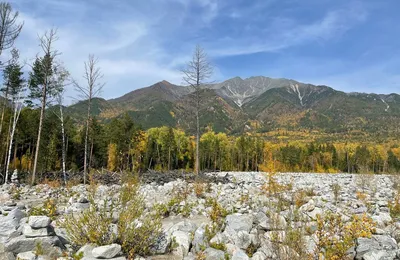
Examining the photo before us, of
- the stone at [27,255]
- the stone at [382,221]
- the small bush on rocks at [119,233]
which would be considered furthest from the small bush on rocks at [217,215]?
the stone at [27,255]

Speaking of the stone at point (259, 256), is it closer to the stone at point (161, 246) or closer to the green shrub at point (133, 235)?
the stone at point (161, 246)

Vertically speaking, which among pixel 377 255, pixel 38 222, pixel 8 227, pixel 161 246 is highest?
pixel 38 222

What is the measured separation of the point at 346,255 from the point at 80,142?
43.3m

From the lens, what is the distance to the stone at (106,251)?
514cm

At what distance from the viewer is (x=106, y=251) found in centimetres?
517

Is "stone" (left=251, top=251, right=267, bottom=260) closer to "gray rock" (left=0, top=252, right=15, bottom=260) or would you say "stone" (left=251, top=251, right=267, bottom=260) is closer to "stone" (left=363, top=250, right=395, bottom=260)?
"stone" (left=363, top=250, right=395, bottom=260)

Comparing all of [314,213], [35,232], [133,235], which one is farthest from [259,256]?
[35,232]

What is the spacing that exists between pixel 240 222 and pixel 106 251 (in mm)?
3253

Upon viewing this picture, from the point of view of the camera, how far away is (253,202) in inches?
413

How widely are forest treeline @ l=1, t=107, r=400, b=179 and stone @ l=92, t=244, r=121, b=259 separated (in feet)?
64.8

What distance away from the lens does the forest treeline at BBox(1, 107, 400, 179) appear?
33.9m

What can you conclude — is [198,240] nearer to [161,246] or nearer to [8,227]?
[161,246]

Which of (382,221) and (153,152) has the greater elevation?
(153,152)

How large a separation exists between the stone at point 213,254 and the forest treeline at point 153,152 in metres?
19.2
